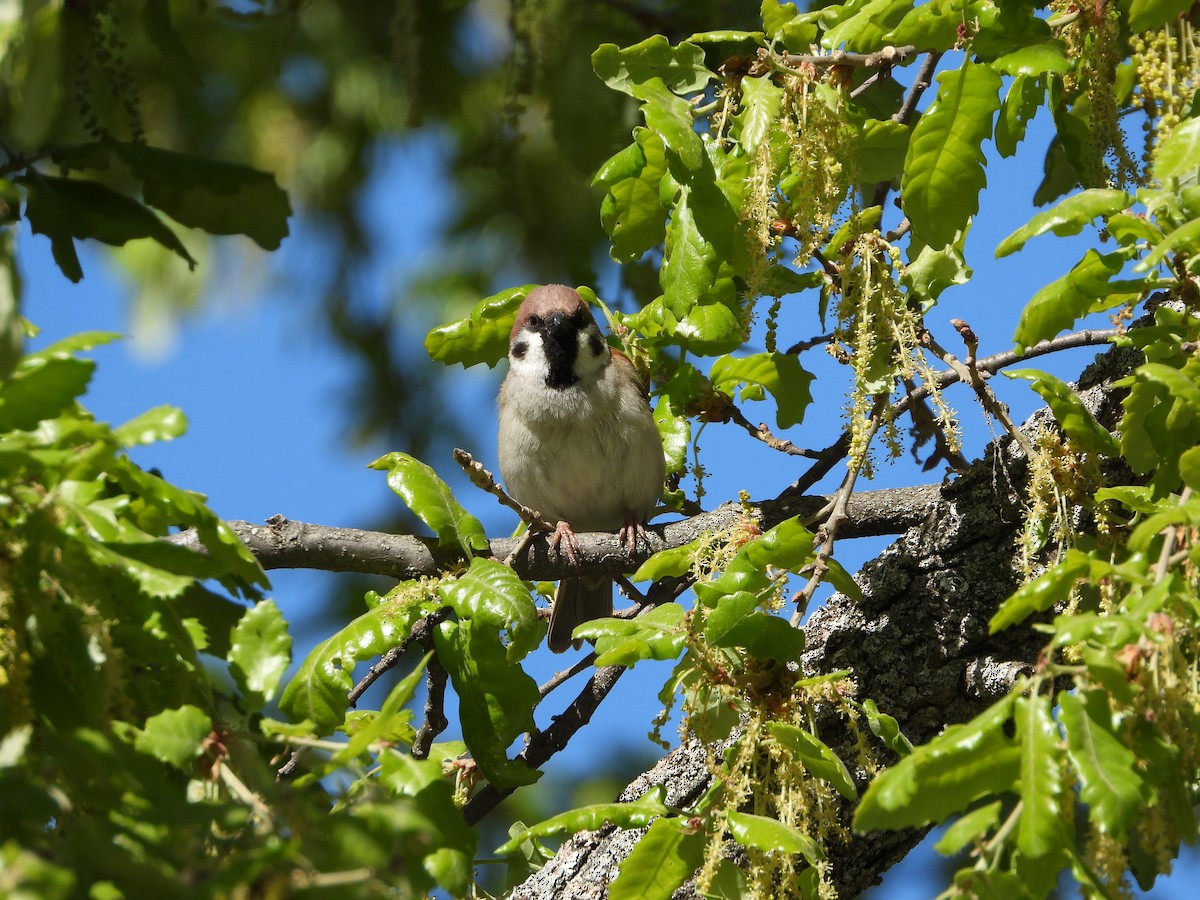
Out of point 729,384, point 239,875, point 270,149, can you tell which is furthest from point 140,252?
point 239,875

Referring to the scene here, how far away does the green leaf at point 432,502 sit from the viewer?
104 inches

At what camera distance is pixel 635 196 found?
2.58 meters

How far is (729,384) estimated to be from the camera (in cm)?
314

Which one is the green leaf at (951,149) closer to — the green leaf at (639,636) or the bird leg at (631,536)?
the green leaf at (639,636)

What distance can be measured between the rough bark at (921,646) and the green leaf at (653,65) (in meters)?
1.09

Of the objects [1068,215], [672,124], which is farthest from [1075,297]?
[672,124]

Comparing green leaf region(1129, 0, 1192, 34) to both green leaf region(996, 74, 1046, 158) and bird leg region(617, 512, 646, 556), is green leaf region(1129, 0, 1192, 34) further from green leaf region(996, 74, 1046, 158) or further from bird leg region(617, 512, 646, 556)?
bird leg region(617, 512, 646, 556)

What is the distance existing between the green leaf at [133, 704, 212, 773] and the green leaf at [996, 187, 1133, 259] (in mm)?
1218

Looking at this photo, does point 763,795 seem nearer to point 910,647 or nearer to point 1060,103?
point 910,647

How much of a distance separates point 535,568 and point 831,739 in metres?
0.89

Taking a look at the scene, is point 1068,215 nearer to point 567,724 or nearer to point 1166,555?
point 1166,555

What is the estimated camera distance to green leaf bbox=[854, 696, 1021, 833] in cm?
144

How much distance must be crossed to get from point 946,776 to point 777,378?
1.70 meters

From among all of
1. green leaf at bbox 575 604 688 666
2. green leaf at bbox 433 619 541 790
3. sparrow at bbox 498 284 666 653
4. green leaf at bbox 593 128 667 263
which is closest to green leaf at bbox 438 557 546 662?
green leaf at bbox 433 619 541 790
